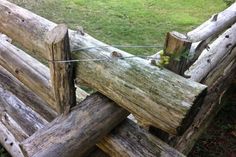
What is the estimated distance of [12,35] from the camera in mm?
3266

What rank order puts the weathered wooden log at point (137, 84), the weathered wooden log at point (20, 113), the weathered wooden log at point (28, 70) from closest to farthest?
the weathered wooden log at point (137, 84), the weathered wooden log at point (28, 70), the weathered wooden log at point (20, 113)

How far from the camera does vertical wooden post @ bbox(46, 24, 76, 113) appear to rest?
8.08ft

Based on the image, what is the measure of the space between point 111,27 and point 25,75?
3792 millimetres

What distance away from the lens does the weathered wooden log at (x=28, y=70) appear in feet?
10.2

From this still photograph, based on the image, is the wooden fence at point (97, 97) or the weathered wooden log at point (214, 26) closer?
the wooden fence at point (97, 97)

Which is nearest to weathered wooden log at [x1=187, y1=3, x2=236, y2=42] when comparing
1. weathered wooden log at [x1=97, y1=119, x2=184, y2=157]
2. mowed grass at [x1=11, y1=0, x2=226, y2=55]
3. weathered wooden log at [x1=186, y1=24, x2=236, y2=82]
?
weathered wooden log at [x1=186, y1=24, x2=236, y2=82]

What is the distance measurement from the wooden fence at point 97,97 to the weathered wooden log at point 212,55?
0.04 m

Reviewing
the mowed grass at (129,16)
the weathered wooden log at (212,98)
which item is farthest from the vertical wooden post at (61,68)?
the mowed grass at (129,16)

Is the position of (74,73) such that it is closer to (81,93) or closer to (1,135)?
(81,93)

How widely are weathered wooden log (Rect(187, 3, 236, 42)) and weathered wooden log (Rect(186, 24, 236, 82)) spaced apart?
0.44ft

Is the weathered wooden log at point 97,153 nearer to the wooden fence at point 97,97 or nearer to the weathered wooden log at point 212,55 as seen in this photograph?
the wooden fence at point 97,97

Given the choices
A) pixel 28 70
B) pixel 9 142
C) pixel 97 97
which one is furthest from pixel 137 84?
pixel 9 142

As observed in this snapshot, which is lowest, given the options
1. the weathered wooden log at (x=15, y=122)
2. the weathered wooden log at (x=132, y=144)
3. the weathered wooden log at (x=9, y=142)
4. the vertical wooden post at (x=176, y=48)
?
the weathered wooden log at (x=9, y=142)

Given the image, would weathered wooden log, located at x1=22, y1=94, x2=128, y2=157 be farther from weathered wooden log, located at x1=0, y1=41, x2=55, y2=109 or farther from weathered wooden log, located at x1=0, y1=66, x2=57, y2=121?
weathered wooden log, located at x1=0, y1=66, x2=57, y2=121
